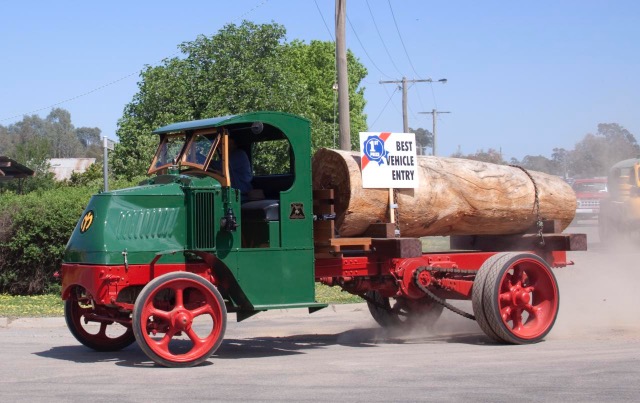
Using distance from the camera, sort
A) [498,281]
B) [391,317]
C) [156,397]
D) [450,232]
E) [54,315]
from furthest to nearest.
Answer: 1. [54,315]
2. [391,317]
3. [450,232]
4. [498,281]
5. [156,397]

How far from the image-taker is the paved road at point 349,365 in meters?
7.50

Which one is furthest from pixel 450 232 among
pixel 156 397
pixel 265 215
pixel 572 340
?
pixel 156 397

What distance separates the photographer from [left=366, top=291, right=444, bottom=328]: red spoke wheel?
474 inches

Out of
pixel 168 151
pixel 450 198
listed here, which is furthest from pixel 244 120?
pixel 450 198

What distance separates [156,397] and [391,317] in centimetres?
516

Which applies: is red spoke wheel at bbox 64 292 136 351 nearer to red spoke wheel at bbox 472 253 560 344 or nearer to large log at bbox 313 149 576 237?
large log at bbox 313 149 576 237

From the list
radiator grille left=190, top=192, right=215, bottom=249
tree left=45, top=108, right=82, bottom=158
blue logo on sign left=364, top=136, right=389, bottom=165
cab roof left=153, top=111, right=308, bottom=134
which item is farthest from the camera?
tree left=45, top=108, right=82, bottom=158

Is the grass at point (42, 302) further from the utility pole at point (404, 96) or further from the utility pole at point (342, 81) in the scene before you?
the utility pole at point (404, 96)

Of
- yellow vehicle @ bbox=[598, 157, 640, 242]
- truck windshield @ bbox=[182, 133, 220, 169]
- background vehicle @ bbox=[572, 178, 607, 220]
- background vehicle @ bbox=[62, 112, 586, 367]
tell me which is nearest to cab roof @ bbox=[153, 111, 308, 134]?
background vehicle @ bbox=[62, 112, 586, 367]

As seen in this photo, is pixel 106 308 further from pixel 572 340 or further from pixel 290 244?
pixel 572 340

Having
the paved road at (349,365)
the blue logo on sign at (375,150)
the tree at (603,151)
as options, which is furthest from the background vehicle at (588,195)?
the blue logo on sign at (375,150)

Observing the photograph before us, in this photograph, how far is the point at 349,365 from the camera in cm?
894

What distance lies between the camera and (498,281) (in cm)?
1040

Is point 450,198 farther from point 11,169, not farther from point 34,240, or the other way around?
point 11,169
